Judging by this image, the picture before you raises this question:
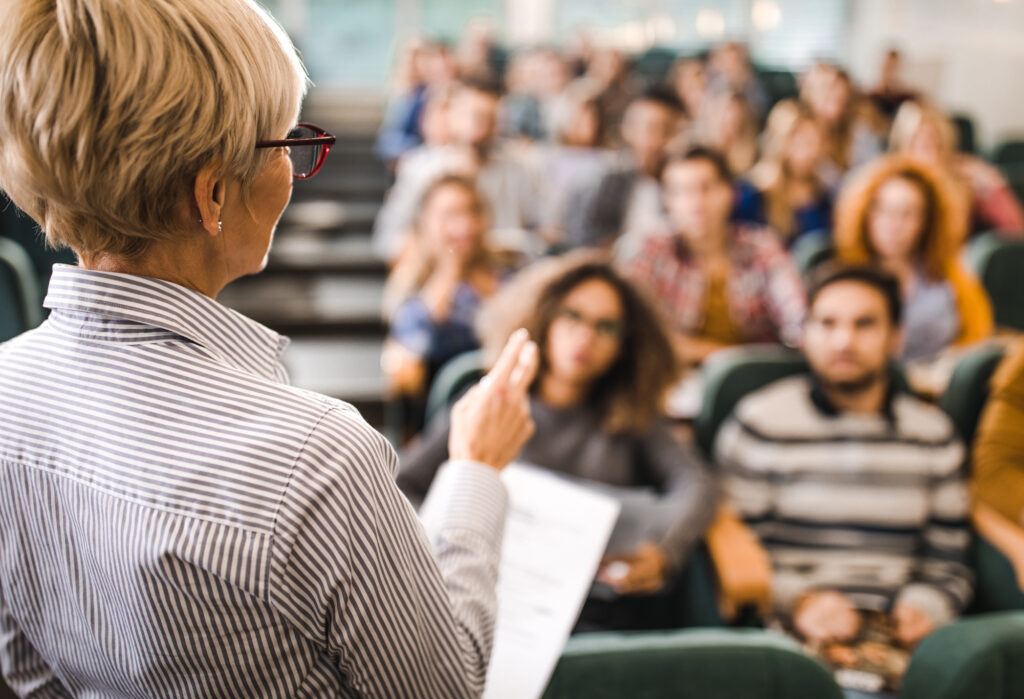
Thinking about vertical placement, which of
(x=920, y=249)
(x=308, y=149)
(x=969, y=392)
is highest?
(x=308, y=149)

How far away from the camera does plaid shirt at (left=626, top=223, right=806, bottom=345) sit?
2.65 m

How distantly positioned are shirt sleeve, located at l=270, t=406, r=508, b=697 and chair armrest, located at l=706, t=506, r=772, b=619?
0.95 meters

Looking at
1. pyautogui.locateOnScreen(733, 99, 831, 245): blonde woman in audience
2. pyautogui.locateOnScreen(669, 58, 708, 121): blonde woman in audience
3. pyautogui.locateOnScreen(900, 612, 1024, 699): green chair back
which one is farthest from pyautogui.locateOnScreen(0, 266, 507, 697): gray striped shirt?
pyautogui.locateOnScreen(669, 58, 708, 121): blonde woman in audience

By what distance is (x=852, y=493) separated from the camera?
1.68 meters

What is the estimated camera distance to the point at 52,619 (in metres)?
0.65

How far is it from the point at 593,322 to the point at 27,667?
1177mm

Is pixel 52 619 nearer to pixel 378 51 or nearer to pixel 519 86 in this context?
pixel 519 86

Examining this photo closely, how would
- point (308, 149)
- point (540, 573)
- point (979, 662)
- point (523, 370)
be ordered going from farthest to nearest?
1. point (540, 573)
2. point (979, 662)
3. point (523, 370)
4. point (308, 149)

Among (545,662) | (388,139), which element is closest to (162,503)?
(545,662)

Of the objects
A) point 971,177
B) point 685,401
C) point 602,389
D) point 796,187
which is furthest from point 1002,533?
point 971,177

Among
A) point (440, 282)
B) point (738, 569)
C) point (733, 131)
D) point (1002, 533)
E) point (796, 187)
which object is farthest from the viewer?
point (733, 131)

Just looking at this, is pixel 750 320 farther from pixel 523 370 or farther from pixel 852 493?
pixel 523 370

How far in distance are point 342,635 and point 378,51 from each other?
8.89m

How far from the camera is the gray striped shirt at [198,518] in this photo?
0.54 meters
